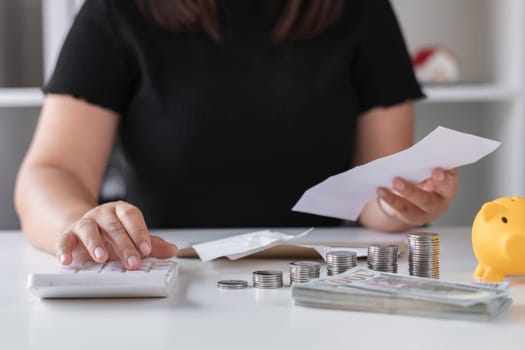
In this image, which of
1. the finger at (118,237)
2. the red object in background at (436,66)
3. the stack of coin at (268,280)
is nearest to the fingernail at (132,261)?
the finger at (118,237)

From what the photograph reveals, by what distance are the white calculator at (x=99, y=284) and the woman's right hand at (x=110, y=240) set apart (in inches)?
2.0

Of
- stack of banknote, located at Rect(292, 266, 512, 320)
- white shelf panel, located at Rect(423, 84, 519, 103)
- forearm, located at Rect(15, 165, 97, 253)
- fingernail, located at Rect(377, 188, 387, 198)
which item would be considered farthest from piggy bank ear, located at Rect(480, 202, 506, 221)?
white shelf panel, located at Rect(423, 84, 519, 103)

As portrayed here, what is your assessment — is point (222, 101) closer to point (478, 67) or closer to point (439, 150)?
point (439, 150)

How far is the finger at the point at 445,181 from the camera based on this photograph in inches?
35.8

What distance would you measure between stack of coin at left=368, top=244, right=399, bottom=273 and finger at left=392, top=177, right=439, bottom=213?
0.17 m

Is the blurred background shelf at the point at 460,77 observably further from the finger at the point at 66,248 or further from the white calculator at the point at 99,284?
the white calculator at the point at 99,284

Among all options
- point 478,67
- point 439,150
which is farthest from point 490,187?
point 439,150

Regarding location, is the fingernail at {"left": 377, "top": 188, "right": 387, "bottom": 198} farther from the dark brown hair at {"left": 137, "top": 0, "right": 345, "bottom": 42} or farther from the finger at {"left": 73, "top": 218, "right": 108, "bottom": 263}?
the dark brown hair at {"left": 137, "top": 0, "right": 345, "bottom": 42}

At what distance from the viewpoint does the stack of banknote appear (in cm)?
61

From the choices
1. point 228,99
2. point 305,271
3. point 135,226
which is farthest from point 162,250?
point 228,99

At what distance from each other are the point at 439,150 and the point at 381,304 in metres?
0.22

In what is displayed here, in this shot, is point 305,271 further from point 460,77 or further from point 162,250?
point 460,77

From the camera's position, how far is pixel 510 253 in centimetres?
74

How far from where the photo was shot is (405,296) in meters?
0.63
